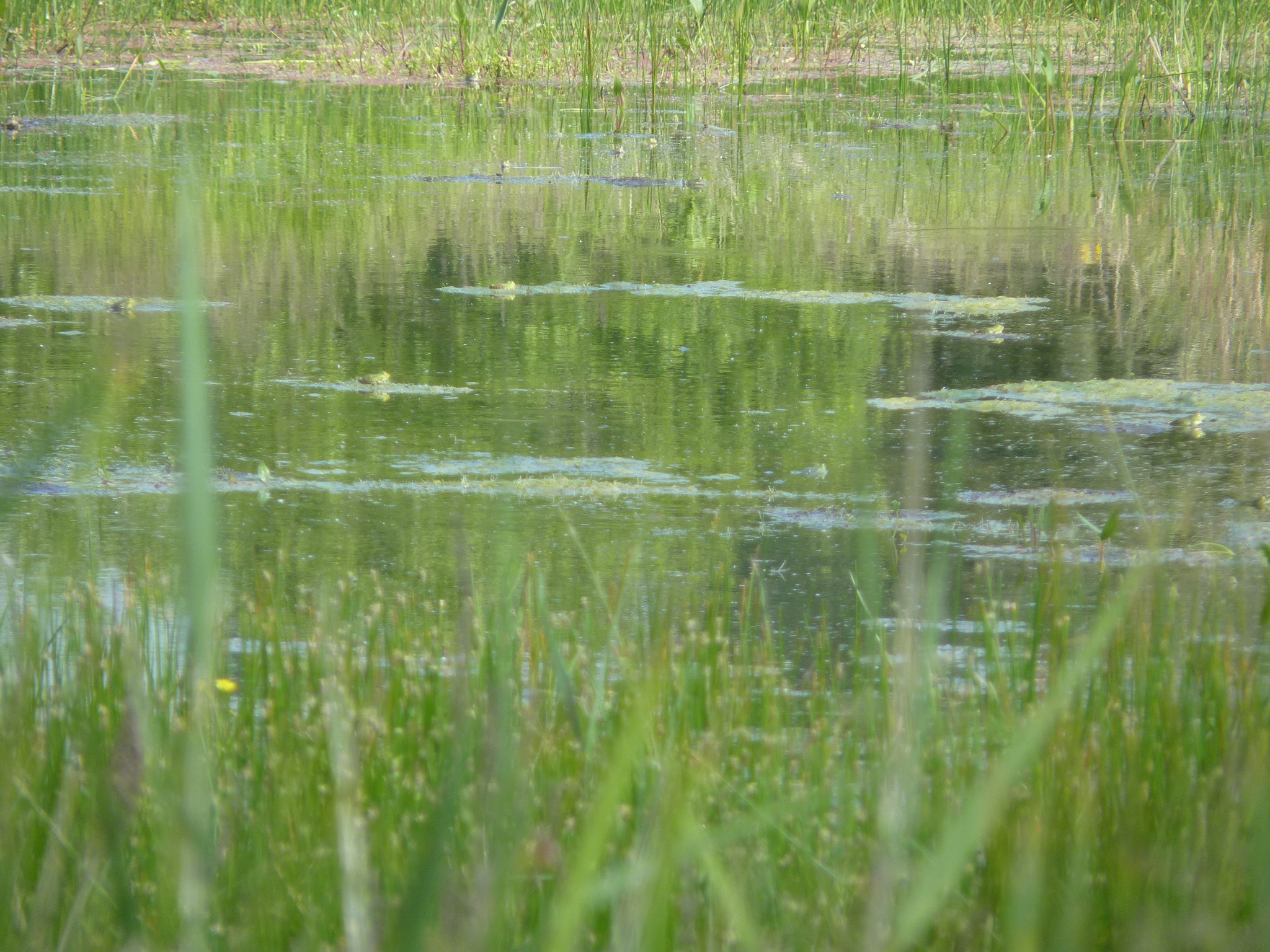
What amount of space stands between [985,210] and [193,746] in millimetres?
6669

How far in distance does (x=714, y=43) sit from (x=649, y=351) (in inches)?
315

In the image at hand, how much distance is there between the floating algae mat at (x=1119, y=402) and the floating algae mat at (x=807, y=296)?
95 centimetres

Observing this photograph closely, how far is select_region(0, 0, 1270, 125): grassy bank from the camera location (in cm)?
1109

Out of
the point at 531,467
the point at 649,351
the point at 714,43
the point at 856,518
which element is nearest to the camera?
the point at 856,518

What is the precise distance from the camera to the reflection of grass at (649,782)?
168 cm

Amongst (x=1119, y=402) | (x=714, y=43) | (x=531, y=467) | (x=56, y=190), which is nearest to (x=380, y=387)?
(x=531, y=467)

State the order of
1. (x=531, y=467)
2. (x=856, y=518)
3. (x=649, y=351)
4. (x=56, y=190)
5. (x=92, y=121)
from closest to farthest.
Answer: (x=856, y=518)
(x=531, y=467)
(x=649, y=351)
(x=56, y=190)
(x=92, y=121)

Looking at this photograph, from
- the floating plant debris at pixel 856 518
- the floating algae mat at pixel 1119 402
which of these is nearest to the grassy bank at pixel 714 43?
the floating algae mat at pixel 1119 402

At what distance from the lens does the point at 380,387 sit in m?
4.71

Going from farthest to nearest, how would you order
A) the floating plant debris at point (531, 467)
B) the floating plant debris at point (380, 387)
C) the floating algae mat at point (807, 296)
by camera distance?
the floating algae mat at point (807, 296) → the floating plant debris at point (380, 387) → the floating plant debris at point (531, 467)

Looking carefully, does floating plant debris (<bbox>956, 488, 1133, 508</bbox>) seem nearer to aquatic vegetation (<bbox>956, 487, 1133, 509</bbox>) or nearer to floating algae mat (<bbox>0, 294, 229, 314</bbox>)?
aquatic vegetation (<bbox>956, 487, 1133, 509</bbox>)

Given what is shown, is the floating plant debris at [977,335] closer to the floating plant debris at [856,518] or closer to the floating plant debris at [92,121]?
the floating plant debris at [856,518]

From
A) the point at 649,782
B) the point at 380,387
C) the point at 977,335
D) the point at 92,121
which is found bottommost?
the point at 649,782

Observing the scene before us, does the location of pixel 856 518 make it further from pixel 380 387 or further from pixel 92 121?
pixel 92 121
